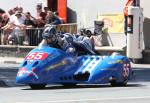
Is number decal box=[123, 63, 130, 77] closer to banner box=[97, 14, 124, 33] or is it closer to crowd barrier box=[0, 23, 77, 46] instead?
banner box=[97, 14, 124, 33]

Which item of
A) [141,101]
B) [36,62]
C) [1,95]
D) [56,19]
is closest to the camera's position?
[141,101]

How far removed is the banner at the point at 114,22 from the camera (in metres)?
27.2

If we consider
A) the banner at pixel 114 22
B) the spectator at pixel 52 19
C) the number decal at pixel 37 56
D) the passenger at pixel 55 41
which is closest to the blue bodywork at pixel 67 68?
the number decal at pixel 37 56

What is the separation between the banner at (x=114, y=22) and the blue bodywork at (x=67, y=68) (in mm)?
9614

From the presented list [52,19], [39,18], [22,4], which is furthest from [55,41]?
[22,4]

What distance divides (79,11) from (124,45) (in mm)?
3094

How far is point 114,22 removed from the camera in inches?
1077

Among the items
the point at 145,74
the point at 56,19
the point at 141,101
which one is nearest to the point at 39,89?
the point at 141,101

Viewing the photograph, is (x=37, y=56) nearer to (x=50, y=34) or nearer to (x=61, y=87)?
(x=50, y=34)

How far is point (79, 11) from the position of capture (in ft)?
94.6

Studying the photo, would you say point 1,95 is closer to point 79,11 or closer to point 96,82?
point 96,82

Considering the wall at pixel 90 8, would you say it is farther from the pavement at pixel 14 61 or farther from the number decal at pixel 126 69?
the number decal at pixel 126 69

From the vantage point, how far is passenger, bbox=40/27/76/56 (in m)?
17.1

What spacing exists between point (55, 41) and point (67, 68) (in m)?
0.73
